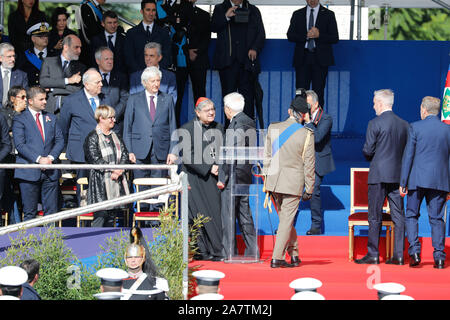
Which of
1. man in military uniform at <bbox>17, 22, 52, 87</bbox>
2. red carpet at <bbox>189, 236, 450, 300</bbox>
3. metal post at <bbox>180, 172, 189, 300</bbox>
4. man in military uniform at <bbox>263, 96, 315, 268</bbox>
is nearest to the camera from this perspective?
metal post at <bbox>180, 172, 189, 300</bbox>

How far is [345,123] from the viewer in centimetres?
1381

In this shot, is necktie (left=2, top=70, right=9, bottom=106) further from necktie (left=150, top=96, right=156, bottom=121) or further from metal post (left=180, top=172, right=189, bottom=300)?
metal post (left=180, top=172, right=189, bottom=300)

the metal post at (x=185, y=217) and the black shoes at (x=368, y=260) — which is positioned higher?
the metal post at (x=185, y=217)

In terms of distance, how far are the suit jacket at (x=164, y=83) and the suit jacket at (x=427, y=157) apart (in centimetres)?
333

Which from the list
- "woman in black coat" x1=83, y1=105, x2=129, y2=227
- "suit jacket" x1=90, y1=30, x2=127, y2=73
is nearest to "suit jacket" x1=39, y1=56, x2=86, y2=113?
"suit jacket" x1=90, y1=30, x2=127, y2=73

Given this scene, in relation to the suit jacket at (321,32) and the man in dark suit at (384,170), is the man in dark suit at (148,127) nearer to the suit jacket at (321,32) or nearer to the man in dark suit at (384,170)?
the man in dark suit at (384,170)

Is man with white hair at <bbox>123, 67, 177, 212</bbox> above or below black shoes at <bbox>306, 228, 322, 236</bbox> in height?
above

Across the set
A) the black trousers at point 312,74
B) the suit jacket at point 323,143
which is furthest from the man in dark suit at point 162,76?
the black trousers at point 312,74

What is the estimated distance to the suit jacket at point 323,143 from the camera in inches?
407

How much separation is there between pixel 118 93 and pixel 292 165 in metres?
2.99

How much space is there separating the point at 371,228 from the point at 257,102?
3.93m

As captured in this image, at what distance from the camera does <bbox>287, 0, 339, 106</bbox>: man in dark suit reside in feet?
40.4

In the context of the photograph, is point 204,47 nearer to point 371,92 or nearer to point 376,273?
point 371,92

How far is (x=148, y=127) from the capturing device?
1048 cm
